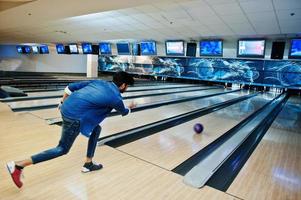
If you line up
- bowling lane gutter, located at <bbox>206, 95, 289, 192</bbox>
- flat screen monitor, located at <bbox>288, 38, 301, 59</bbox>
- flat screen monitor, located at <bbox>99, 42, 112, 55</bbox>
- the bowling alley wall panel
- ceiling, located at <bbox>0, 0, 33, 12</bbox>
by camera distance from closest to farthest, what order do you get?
bowling lane gutter, located at <bbox>206, 95, 289, 192</bbox>, ceiling, located at <bbox>0, 0, 33, 12</bbox>, flat screen monitor, located at <bbox>288, 38, 301, 59</bbox>, the bowling alley wall panel, flat screen monitor, located at <bbox>99, 42, 112, 55</bbox>

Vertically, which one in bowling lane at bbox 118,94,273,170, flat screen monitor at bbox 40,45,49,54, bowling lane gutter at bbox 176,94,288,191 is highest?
flat screen monitor at bbox 40,45,49,54

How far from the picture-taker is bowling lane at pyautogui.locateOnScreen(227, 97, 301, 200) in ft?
6.44

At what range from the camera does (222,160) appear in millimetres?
2580

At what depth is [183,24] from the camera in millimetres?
6938

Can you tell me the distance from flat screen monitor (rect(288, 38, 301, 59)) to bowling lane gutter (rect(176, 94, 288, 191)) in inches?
213

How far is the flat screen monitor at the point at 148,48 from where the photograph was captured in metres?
11.6

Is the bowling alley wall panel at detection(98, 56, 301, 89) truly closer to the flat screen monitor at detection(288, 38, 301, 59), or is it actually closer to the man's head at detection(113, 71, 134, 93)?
the flat screen monitor at detection(288, 38, 301, 59)

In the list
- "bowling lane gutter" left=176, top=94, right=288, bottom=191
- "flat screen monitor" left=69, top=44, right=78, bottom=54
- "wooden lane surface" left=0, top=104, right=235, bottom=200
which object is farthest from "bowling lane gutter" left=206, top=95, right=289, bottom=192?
"flat screen monitor" left=69, top=44, right=78, bottom=54

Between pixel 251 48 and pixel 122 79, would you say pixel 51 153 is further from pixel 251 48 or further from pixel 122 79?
pixel 251 48

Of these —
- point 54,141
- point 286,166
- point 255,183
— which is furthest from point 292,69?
point 54,141

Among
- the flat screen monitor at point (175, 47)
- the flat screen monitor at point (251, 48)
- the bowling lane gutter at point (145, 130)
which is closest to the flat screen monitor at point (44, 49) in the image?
the flat screen monitor at point (175, 47)

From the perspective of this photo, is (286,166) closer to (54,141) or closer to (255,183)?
(255,183)

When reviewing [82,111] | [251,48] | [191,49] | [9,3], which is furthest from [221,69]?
[82,111]

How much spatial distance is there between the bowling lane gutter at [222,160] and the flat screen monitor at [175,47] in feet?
23.9
